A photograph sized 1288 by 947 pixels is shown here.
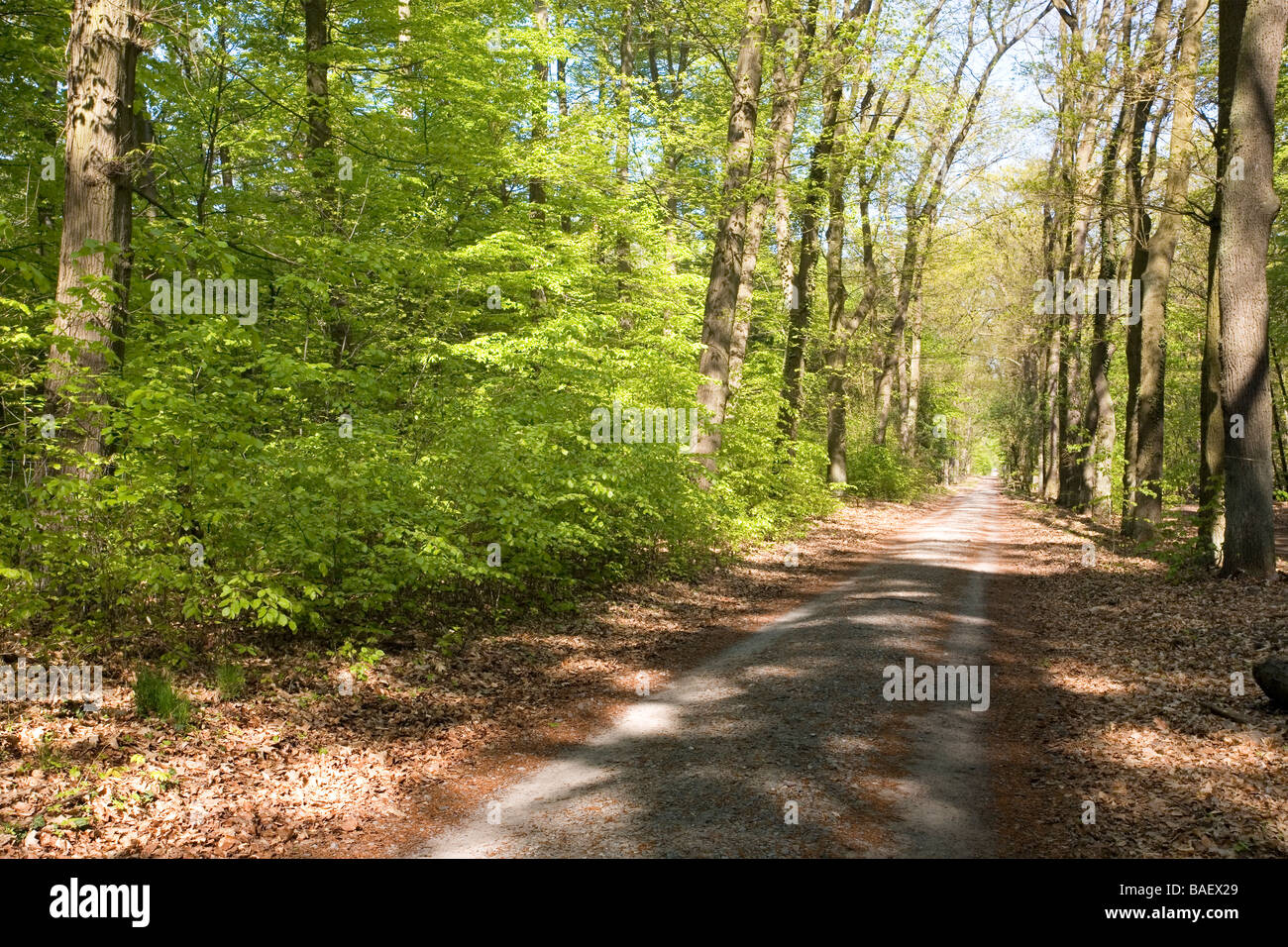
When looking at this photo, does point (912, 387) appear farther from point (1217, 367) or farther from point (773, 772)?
point (773, 772)

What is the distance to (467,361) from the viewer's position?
15.7 meters

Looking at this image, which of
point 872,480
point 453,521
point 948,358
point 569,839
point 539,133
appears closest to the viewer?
point 569,839

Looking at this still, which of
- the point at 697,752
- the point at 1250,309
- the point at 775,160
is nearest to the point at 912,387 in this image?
the point at 775,160

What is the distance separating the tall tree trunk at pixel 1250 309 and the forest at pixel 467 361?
4 cm

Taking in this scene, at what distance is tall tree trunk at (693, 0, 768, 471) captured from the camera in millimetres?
16297

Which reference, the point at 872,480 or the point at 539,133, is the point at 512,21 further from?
the point at 872,480

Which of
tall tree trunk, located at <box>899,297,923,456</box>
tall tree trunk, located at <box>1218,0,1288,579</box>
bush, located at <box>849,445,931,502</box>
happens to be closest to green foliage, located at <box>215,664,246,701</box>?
tall tree trunk, located at <box>1218,0,1288,579</box>

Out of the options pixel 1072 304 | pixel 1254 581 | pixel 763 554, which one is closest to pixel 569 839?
pixel 1254 581

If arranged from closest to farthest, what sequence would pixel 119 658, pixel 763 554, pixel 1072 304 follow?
pixel 119 658 → pixel 763 554 → pixel 1072 304

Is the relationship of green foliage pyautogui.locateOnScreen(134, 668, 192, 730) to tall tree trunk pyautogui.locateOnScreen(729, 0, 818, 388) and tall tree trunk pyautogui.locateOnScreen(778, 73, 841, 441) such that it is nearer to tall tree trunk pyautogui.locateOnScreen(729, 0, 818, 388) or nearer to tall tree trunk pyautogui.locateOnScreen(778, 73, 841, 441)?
tall tree trunk pyautogui.locateOnScreen(729, 0, 818, 388)

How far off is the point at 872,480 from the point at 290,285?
27.8 meters

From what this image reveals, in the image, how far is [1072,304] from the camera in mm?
25109

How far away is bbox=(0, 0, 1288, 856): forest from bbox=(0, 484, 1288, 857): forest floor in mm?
76

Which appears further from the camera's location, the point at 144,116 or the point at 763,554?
the point at 763,554
